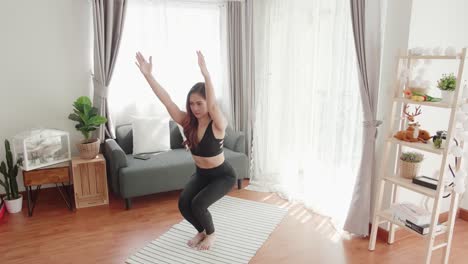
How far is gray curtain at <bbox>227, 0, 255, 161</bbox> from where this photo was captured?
4375 millimetres

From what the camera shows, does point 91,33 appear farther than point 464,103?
Yes

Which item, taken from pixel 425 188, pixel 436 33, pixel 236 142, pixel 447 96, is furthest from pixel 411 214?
pixel 236 142

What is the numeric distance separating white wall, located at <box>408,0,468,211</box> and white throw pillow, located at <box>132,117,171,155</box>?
261 centimetres

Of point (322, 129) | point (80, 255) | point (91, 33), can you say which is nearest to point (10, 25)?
point (91, 33)

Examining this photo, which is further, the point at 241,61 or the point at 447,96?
the point at 241,61

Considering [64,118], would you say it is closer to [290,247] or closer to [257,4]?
[257,4]

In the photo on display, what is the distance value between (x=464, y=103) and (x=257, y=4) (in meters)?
2.59

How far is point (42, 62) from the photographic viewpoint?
12.5 ft

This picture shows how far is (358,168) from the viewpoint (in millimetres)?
2996

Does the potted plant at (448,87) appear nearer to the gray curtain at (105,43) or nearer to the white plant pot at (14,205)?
the gray curtain at (105,43)

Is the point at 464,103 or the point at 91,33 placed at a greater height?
the point at 91,33

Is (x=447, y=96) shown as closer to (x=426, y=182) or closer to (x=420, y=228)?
(x=426, y=182)

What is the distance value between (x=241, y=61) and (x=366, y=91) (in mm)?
2017

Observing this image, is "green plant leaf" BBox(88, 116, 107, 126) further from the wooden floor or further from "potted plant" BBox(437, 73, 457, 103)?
"potted plant" BBox(437, 73, 457, 103)
